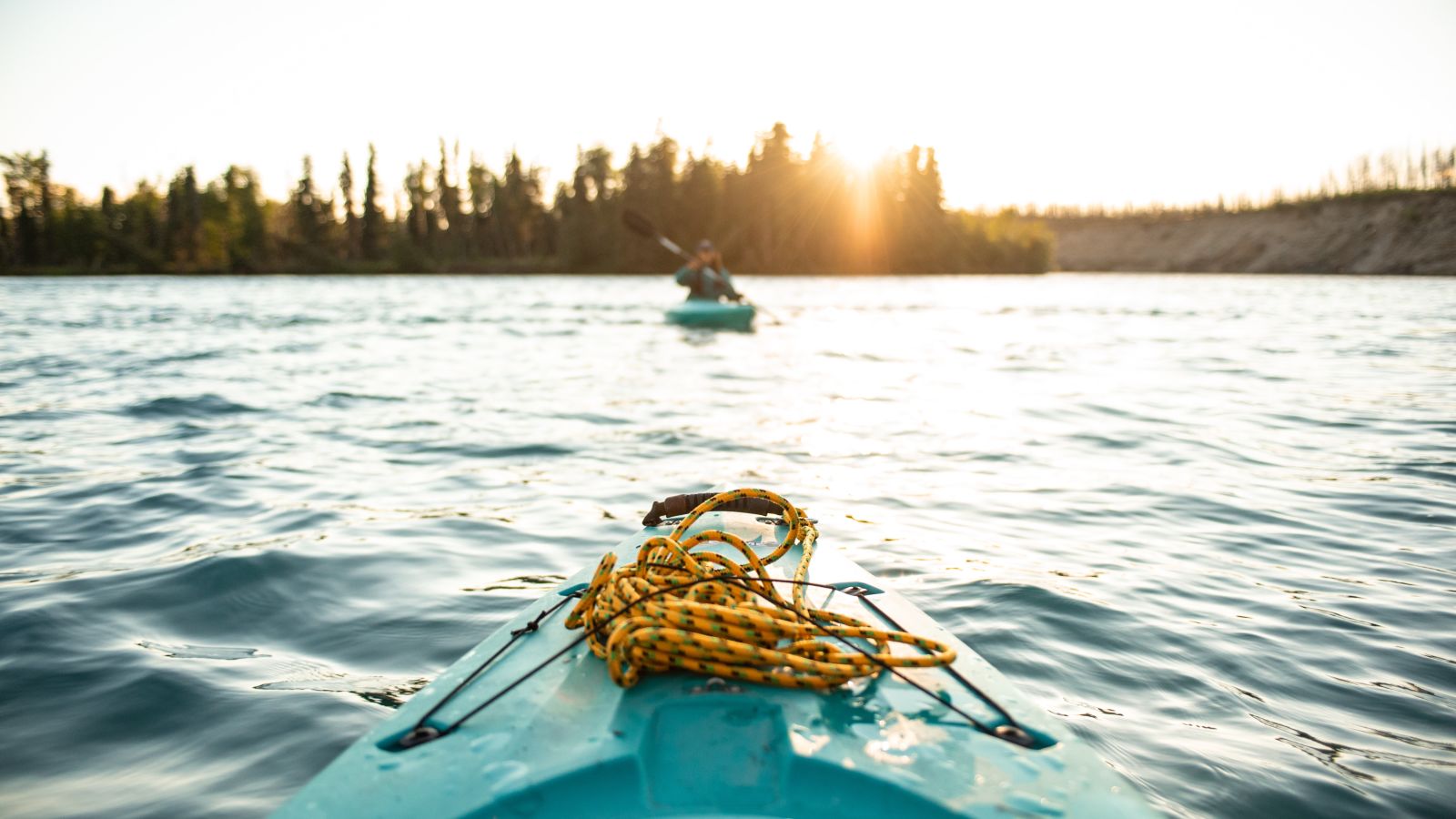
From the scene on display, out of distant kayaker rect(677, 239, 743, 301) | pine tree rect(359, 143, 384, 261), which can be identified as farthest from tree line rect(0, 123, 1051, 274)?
distant kayaker rect(677, 239, 743, 301)

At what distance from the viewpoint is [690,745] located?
1.59 meters

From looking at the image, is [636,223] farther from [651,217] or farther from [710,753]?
[651,217]

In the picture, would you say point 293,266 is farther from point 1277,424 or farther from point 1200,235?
point 1200,235

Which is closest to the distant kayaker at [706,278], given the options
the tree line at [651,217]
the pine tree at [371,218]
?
the tree line at [651,217]

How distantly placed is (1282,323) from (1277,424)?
45.3 feet

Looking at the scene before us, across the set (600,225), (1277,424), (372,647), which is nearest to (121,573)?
(372,647)

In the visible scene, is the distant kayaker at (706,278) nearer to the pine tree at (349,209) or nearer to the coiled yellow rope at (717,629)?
the coiled yellow rope at (717,629)

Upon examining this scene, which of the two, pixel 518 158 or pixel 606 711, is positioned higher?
pixel 518 158

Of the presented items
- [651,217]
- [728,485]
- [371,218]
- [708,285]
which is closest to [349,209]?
[371,218]

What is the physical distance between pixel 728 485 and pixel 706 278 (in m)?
13.6

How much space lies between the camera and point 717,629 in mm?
1828

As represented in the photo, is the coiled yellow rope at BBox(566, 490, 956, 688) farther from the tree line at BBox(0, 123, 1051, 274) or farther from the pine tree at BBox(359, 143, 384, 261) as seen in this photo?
the pine tree at BBox(359, 143, 384, 261)

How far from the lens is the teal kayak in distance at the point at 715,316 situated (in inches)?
637

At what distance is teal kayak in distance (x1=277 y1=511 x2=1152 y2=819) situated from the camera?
1.47 metres
